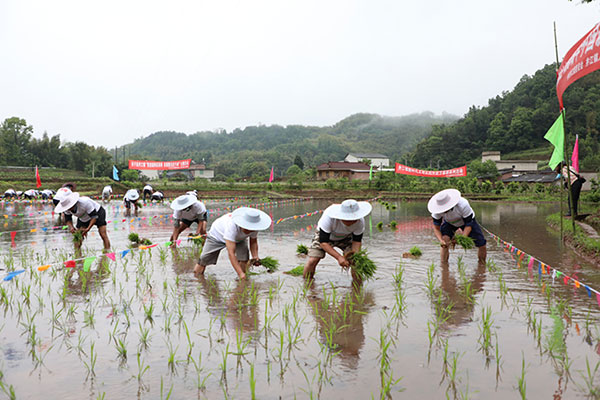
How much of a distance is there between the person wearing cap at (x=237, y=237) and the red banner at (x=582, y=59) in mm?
5334

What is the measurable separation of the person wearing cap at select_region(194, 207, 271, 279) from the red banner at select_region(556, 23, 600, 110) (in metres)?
5.33

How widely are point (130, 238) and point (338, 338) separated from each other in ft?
23.3

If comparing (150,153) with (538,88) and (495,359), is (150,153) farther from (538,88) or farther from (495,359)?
(495,359)

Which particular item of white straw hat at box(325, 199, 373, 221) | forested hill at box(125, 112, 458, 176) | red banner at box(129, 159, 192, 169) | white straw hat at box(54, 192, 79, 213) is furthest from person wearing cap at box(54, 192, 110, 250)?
forested hill at box(125, 112, 458, 176)

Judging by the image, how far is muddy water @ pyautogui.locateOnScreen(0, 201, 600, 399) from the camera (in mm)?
3229

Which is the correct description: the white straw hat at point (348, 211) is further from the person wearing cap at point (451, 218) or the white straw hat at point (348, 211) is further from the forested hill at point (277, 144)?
the forested hill at point (277, 144)

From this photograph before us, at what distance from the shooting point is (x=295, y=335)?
4191mm

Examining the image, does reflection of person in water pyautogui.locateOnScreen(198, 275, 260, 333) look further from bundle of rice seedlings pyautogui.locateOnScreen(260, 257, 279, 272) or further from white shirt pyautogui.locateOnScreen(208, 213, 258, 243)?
white shirt pyautogui.locateOnScreen(208, 213, 258, 243)

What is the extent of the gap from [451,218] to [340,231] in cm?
224

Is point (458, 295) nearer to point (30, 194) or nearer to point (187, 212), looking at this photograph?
point (187, 212)

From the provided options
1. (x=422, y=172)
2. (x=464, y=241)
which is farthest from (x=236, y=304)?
(x=422, y=172)

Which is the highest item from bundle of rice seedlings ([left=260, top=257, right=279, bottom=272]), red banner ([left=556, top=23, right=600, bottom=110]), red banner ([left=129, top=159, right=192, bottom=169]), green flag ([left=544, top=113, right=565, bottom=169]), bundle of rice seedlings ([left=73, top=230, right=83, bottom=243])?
red banner ([left=556, top=23, right=600, bottom=110])

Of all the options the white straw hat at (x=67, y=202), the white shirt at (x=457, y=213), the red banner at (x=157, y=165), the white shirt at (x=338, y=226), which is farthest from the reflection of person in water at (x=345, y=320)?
the red banner at (x=157, y=165)

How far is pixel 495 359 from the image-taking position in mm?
3611
